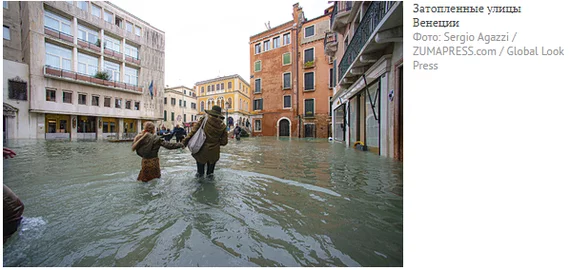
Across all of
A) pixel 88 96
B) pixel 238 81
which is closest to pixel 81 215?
pixel 88 96

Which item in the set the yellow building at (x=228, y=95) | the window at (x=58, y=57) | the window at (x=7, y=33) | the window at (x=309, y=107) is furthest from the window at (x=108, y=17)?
the window at (x=309, y=107)

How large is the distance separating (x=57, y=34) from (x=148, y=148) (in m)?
26.1

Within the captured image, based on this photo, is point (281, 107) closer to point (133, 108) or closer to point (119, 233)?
point (133, 108)

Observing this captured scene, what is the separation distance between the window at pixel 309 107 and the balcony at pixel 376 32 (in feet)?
49.6

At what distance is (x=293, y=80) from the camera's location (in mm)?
26250

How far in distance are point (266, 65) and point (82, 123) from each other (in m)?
20.5

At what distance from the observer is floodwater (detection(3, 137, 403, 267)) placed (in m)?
1.95

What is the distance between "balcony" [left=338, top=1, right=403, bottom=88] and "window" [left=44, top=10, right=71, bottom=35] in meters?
26.4

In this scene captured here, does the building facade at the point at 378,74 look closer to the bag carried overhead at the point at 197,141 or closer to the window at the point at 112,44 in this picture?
the bag carried overhead at the point at 197,141

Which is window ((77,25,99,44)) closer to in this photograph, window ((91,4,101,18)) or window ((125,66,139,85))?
window ((91,4,101,18))

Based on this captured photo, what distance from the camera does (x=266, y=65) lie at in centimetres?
2839

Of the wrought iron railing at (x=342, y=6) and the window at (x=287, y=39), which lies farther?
the window at (x=287, y=39)

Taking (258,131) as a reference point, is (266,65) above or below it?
above

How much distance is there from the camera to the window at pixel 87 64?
21969 millimetres
